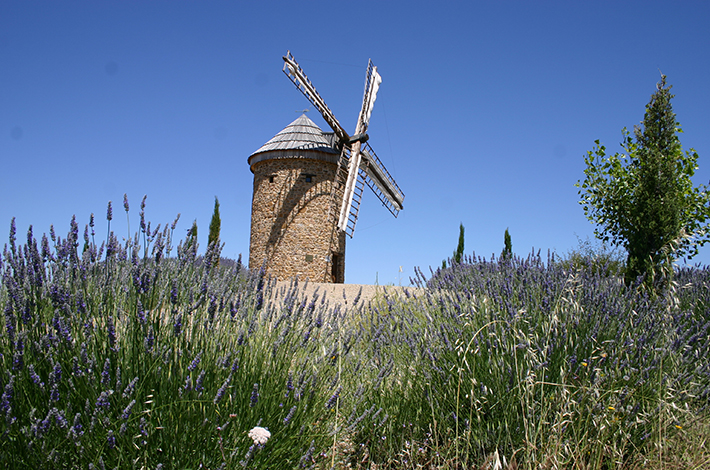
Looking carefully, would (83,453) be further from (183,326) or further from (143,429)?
(183,326)

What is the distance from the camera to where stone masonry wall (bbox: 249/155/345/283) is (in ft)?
39.7

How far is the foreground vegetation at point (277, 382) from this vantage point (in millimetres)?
Answer: 1554

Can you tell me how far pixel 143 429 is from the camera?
150cm

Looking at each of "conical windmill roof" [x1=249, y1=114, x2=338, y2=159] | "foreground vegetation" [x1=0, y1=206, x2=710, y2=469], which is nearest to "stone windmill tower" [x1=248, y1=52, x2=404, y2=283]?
"conical windmill roof" [x1=249, y1=114, x2=338, y2=159]

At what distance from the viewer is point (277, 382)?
193 cm

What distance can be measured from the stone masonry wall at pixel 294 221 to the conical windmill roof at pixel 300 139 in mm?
352

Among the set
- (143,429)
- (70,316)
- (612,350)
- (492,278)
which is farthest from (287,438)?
(492,278)

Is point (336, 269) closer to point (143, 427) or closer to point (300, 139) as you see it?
point (300, 139)

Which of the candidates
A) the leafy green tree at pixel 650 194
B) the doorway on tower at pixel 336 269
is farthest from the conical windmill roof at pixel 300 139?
the leafy green tree at pixel 650 194

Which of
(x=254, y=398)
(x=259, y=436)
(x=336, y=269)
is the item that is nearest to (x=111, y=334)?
(x=254, y=398)

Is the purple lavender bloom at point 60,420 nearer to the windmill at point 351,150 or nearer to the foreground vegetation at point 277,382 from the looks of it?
the foreground vegetation at point 277,382

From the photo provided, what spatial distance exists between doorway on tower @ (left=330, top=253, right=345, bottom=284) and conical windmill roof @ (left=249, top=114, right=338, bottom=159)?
3204 millimetres

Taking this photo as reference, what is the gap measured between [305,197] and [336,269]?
8.05 feet

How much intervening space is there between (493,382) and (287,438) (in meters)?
1.14
